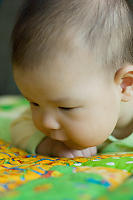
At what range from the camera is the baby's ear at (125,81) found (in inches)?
31.3

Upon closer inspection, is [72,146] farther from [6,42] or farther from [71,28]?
[6,42]

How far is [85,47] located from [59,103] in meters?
0.14

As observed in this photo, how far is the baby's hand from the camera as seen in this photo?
91 centimetres

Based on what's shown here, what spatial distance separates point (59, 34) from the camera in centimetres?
72

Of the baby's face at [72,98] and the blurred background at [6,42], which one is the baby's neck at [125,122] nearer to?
the baby's face at [72,98]

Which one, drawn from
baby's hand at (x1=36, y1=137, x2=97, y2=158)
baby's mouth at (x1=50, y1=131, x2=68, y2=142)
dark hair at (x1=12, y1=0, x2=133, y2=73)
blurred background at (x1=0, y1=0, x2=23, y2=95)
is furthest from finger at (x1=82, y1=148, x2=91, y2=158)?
blurred background at (x1=0, y1=0, x2=23, y2=95)

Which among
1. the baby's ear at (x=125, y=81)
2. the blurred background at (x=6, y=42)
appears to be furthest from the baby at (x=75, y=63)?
the blurred background at (x=6, y=42)

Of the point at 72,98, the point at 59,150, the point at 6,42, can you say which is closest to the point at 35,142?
the point at 59,150

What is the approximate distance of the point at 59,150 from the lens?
0.93m

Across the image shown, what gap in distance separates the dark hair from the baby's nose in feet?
0.43

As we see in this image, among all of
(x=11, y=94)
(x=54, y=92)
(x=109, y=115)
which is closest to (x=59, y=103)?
(x=54, y=92)

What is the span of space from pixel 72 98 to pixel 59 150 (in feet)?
0.78

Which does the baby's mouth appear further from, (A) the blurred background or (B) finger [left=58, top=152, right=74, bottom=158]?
(A) the blurred background

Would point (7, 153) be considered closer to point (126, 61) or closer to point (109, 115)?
point (109, 115)
